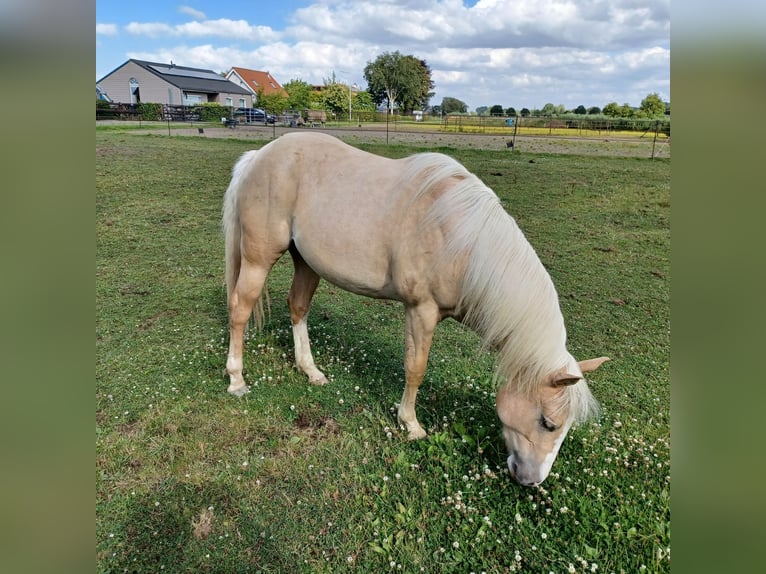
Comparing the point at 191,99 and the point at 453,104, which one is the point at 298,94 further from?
the point at 453,104

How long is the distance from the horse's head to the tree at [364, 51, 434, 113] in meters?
69.3

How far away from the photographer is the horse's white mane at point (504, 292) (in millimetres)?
2883

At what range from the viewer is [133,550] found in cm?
272

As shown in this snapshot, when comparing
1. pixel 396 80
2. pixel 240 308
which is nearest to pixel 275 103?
pixel 396 80

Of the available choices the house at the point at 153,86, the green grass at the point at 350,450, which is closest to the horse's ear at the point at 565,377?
the green grass at the point at 350,450

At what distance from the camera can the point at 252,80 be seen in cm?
7225

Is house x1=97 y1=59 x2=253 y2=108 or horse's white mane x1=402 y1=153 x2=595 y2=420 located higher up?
house x1=97 y1=59 x2=253 y2=108

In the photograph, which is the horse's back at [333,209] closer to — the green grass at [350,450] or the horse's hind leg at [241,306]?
the horse's hind leg at [241,306]

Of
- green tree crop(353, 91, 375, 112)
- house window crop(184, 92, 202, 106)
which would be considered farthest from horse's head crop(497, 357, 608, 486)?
green tree crop(353, 91, 375, 112)

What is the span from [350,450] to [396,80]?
236 feet

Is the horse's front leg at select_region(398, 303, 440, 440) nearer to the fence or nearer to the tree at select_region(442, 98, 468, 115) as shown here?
the fence

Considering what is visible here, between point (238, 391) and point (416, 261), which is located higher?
point (416, 261)

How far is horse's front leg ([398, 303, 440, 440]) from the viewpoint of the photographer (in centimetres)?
351
